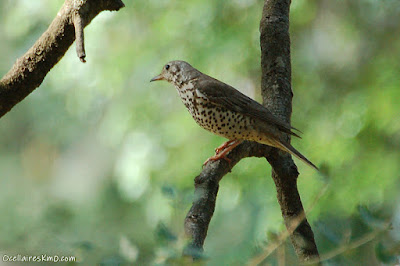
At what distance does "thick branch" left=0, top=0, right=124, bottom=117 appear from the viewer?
8.86ft

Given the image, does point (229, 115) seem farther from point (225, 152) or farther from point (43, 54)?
point (43, 54)

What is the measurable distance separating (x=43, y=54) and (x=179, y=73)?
1490 millimetres

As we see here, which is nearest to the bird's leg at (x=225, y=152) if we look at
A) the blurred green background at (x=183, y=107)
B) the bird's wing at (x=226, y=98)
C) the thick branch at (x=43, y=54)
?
the bird's wing at (x=226, y=98)

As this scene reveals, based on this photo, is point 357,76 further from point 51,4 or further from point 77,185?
point 77,185

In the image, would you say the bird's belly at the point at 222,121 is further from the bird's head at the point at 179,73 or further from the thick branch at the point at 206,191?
the bird's head at the point at 179,73

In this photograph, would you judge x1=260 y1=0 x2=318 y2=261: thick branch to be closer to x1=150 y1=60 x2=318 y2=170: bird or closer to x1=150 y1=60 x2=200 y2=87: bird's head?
x1=150 y1=60 x2=318 y2=170: bird

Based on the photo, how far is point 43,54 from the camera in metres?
2.78

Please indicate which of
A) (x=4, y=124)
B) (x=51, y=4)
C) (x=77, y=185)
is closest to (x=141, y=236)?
(x=51, y=4)

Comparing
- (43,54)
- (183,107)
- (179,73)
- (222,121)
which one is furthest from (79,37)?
(183,107)

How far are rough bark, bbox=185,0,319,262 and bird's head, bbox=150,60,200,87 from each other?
0.54m

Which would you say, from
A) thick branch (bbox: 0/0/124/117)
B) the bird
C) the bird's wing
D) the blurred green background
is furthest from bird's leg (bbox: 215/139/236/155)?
thick branch (bbox: 0/0/124/117)

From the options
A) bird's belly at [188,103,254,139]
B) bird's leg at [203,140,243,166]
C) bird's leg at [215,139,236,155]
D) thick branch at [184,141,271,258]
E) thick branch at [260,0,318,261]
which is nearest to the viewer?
thick branch at [184,141,271,258]

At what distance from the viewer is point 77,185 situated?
25.3 feet

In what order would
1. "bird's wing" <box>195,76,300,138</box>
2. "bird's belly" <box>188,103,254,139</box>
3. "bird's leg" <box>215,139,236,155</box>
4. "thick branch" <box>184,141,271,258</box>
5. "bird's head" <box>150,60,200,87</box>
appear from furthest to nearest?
"bird's head" <box>150,60,200,87</box> < "bird's wing" <box>195,76,300,138</box> < "bird's belly" <box>188,103,254,139</box> < "bird's leg" <box>215,139,236,155</box> < "thick branch" <box>184,141,271,258</box>
